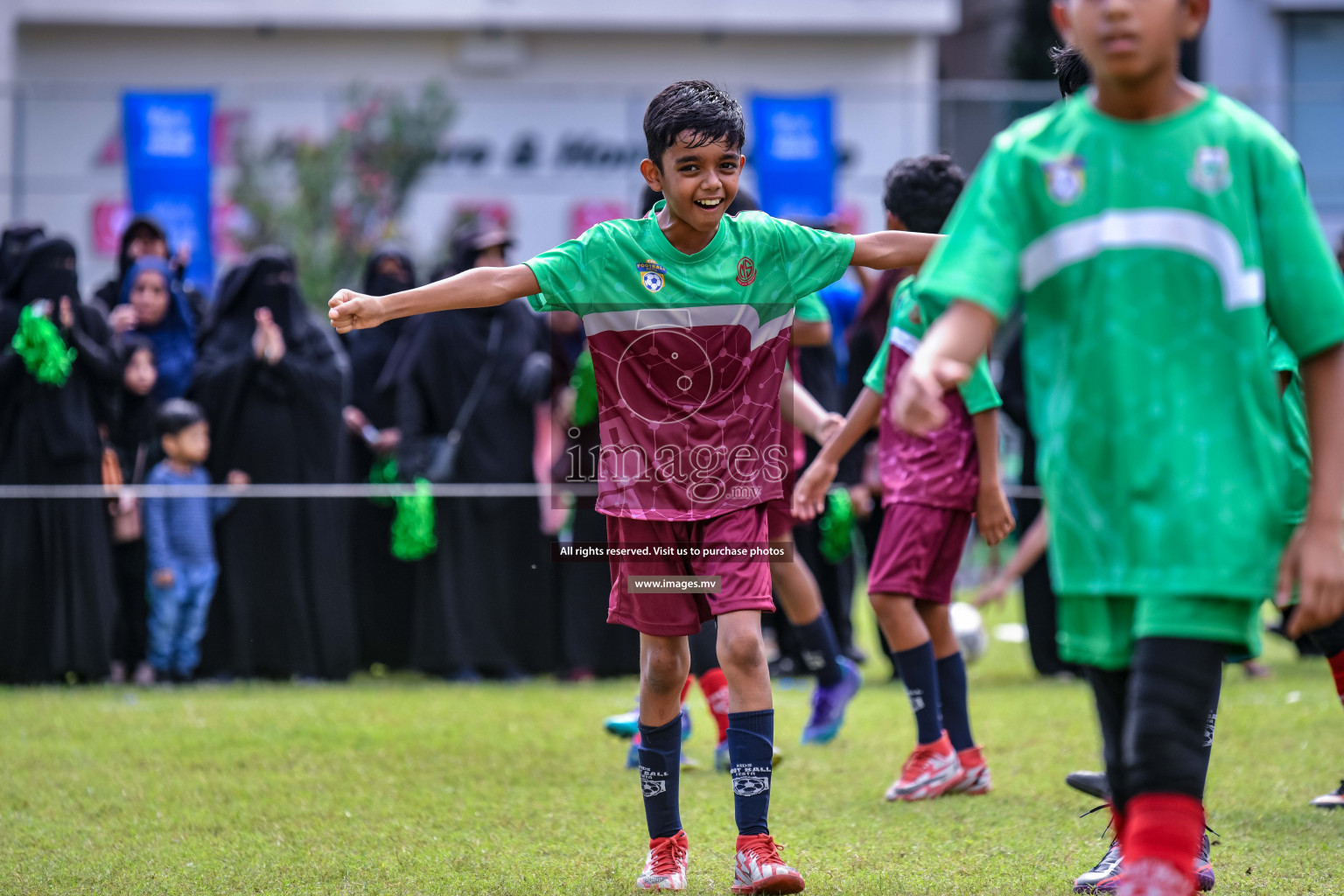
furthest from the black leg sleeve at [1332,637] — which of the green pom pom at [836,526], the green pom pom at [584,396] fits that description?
the green pom pom at [836,526]

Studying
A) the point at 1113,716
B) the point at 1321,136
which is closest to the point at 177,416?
the point at 1113,716

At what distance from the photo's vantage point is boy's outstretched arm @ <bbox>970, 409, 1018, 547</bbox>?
186 inches

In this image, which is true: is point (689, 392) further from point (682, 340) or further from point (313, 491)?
point (313, 491)

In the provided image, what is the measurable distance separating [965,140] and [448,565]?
7.87 m

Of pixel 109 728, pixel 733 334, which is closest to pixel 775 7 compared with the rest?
pixel 109 728

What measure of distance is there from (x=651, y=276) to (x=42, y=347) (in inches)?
211

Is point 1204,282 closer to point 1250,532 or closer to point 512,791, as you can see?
point 1250,532

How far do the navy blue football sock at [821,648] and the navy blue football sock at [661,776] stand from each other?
2.13 meters

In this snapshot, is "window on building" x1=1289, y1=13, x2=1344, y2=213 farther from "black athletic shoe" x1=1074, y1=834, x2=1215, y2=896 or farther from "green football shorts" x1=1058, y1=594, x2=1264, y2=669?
"green football shorts" x1=1058, y1=594, x2=1264, y2=669

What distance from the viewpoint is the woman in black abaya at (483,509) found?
28.9 ft

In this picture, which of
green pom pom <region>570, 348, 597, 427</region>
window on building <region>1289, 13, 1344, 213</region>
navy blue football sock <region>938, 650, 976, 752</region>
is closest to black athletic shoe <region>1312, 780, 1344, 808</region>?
navy blue football sock <region>938, 650, 976, 752</region>

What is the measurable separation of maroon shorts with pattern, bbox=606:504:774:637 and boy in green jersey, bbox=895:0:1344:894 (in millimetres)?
1268

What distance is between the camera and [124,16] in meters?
23.4

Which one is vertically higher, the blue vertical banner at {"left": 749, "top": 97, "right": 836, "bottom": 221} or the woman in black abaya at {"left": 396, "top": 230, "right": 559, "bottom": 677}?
the blue vertical banner at {"left": 749, "top": 97, "right": 836, "bottom": 221}
